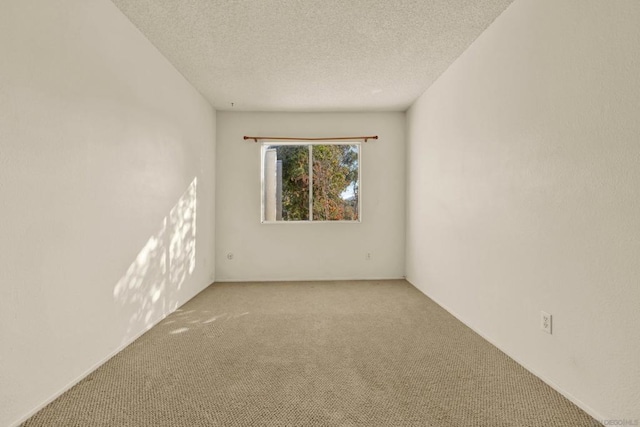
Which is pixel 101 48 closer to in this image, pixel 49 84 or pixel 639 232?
pixel 49 84

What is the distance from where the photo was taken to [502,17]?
238cm

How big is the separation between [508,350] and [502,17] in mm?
Result: 2394

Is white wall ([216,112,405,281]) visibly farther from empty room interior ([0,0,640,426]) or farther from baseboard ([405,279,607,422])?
baseboard ([405,279,607,422])

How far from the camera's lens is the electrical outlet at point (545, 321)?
74.7 inches

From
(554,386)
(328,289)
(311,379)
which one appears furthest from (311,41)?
(554,386)

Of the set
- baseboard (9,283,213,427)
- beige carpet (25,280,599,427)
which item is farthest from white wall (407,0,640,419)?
baseboard (9,283,213,427)

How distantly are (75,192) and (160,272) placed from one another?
1.26 m

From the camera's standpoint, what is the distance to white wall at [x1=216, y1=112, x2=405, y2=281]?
15.6ft

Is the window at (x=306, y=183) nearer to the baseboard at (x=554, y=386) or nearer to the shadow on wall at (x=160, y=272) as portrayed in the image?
the shadow on wall at (x=160, y=272)

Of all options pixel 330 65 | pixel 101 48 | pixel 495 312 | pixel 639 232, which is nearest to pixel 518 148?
pixel 639 232

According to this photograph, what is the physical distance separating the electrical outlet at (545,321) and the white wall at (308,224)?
288 centimetres

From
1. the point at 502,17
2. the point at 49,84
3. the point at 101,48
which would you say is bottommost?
the point at 49,84

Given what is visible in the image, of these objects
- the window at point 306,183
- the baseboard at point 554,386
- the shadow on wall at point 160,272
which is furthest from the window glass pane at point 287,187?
the baseboard at point 554,386

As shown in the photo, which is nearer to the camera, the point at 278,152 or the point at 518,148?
the point at 518,148
